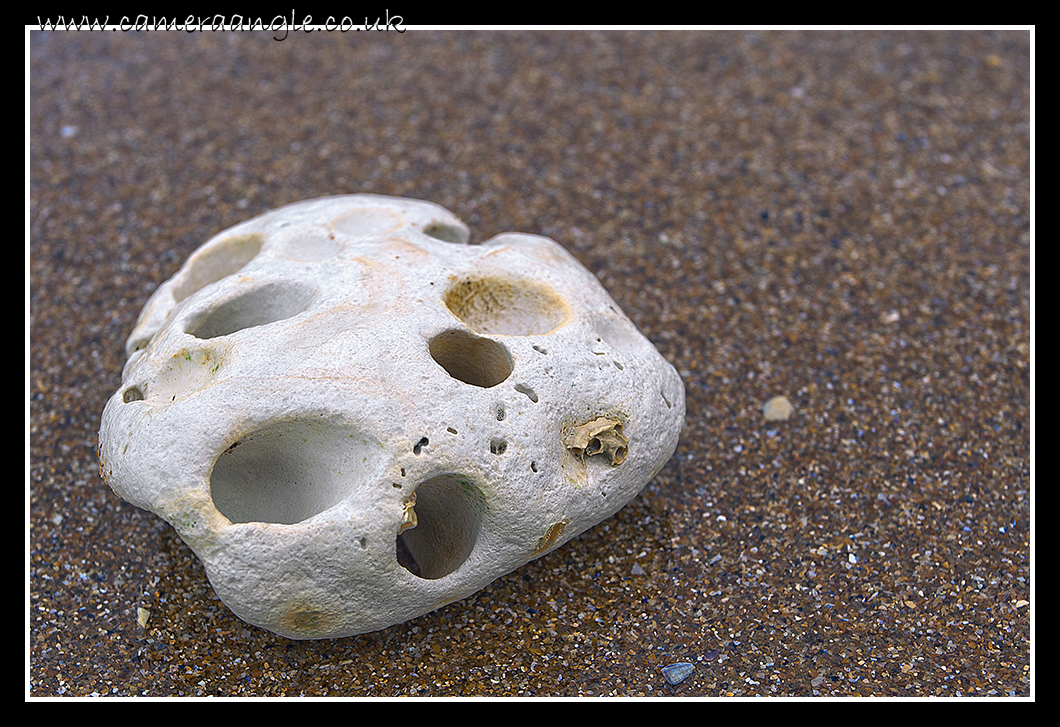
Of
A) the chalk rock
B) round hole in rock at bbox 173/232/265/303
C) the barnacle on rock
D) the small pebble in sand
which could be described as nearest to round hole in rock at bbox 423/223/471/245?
the chalk rock

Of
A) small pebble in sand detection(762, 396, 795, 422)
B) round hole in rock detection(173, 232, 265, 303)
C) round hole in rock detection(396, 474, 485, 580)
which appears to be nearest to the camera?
round hole in rock detection(396, 474, 485, 580)

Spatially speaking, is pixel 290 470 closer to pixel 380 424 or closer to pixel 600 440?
pixel 380 424

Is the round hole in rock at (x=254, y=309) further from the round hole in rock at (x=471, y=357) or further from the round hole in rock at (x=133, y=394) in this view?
the round hole in rock at (x=471, y=357)

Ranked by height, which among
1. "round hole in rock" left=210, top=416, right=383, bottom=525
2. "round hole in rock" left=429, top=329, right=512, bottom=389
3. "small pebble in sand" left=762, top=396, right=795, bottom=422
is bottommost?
"small pebble in sand" left=762, top=396, right=795, bottom=422

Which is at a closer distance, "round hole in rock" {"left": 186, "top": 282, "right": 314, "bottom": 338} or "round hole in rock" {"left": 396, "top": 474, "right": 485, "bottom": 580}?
"round hole in rock" {"left": 396, "top": 474, "right": 485, "bottom": 580}

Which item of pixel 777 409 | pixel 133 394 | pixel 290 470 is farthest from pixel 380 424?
pixel 777 409

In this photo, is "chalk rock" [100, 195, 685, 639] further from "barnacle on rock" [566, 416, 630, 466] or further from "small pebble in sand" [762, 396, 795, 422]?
"small pebble in sand" [762, 396, 795, 422]

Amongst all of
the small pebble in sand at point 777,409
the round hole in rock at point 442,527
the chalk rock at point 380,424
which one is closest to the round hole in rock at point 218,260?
the chalk rock at point 380,424
